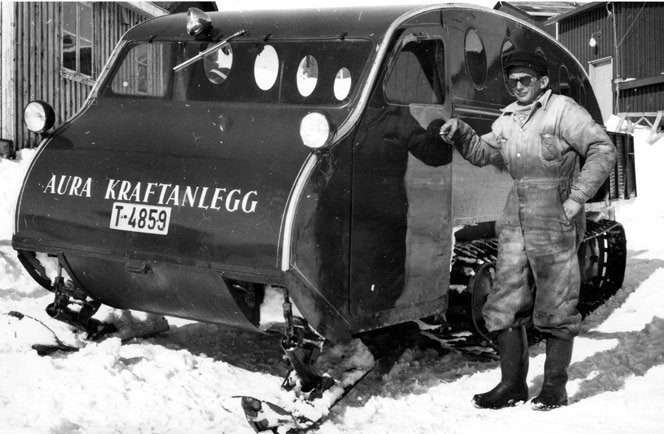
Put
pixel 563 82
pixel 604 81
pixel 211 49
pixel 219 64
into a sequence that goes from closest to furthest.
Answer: pixel 211 49, pixel 219 64, pixel 563 82, pixel 604 81

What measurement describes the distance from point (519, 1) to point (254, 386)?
33.6 meters

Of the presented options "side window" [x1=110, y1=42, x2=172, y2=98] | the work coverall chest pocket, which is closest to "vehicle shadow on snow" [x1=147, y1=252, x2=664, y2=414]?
the work coverall chest pocket

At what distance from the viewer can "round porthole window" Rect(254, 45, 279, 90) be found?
6090 millimetres

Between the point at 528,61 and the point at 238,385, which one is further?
the point at 238,385

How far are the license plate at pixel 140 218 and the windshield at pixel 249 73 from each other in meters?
1.07

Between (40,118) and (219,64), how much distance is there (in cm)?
122

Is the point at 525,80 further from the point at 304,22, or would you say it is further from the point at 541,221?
the point at 304,22

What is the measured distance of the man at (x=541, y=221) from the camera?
5426 mm

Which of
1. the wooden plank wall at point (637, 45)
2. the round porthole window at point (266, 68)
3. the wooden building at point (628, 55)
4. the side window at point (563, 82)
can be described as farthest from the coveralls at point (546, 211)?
the wooden plank wall at point (637, 45)

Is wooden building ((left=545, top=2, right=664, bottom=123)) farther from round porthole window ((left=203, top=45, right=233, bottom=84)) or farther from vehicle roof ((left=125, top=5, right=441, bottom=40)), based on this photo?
round porthole window ((left=203, top=45, right=233, bottom=84))

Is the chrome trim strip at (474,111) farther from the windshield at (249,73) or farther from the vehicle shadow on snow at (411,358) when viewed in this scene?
the vehicle shadow on snow at (411,358)

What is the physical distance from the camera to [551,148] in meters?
5.49

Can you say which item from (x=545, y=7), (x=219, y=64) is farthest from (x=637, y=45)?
(x=219, y=64)

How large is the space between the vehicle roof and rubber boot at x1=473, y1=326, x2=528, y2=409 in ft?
6.60
